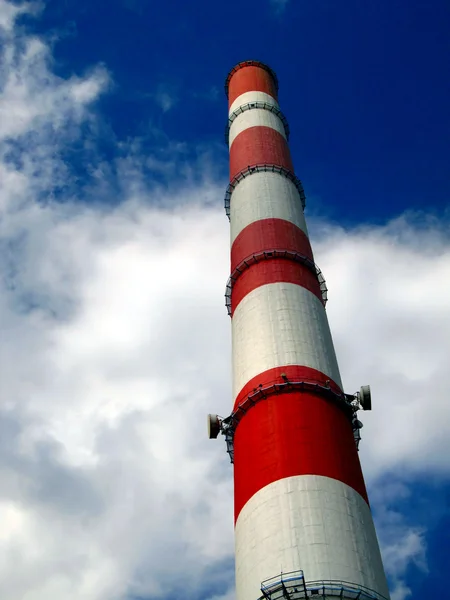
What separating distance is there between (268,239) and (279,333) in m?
4.79

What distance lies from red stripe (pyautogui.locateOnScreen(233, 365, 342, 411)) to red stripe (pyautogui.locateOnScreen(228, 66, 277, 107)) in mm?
18970

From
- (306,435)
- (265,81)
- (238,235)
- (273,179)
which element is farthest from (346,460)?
(265,81)

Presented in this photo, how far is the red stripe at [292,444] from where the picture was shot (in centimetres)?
1778

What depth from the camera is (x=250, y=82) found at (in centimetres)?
3481

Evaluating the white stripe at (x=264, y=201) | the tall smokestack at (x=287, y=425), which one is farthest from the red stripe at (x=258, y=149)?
the white stripe at (x=264, y=201)

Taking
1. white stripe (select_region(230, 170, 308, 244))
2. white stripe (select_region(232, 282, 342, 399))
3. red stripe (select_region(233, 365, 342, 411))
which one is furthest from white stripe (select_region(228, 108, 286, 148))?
red stripe (select_region(233, 365, 342, 411))

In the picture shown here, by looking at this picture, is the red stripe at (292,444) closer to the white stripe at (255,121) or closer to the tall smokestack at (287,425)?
the tall smokestack at (287,425)

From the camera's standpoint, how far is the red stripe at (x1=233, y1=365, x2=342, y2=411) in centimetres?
1988

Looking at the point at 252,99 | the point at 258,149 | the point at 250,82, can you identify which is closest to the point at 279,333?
the point at 258,149

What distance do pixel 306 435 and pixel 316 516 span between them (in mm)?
2385

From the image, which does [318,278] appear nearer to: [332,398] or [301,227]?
[301,227]

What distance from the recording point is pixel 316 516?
16672 millimetres

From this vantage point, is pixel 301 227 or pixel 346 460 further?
pixel 301 227

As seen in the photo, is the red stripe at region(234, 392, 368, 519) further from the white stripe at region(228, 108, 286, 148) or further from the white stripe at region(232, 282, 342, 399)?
the white stripe at region(228, 108, 286, 148)
